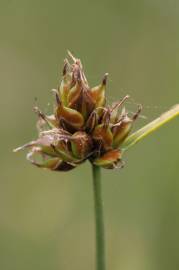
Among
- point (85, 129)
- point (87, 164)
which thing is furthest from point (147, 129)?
point (87, 164)

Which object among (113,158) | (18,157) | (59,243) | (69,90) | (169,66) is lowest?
(113,158)

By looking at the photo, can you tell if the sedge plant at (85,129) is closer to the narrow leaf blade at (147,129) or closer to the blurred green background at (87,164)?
the narrow leaf blade at (147,129)

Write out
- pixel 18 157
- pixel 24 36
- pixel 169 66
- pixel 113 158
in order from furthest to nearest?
pixel 24 36
pixel 169 66
pixel 18 157
pixel 113 158

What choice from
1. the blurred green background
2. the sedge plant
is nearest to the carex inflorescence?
the sedge plant

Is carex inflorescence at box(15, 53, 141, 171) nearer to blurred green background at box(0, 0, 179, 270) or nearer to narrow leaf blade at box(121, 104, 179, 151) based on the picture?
narrow leaf blade at box(121, 104, 179, 151)

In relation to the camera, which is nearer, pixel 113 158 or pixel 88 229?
pixel 113 158

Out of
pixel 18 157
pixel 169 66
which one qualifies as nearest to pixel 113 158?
pixel 18 157

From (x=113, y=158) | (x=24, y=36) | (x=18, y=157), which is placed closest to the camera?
(x=113, y=158)

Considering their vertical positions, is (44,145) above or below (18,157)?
below

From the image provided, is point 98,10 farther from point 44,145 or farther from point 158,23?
point 44,145
